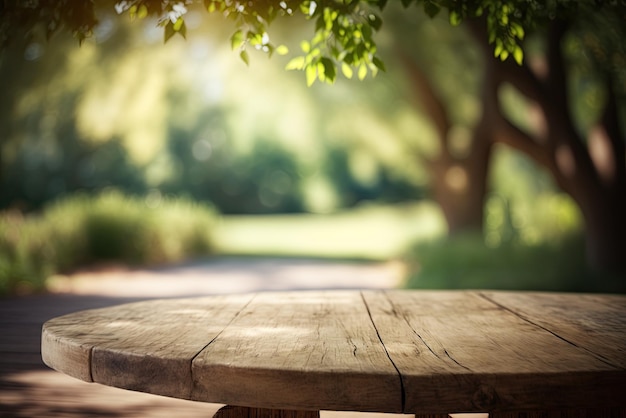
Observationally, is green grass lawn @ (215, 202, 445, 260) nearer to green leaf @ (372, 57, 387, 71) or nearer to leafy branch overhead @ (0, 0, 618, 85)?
leafy branch overhead @ (0, 0, 618, 85)

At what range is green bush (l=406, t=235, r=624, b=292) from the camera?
318 inches

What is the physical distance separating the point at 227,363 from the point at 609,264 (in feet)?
24.7

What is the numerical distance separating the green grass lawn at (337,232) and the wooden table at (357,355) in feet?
36.0

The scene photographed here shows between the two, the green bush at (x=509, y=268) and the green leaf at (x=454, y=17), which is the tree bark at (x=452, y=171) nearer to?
the green bush at (x=509, y=268)

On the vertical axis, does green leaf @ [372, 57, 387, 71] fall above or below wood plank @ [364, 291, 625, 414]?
above

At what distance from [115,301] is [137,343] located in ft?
21.5

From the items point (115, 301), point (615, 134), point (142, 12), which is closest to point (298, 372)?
point (142, 12)

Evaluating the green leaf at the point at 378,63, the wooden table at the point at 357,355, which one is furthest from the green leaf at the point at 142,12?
the wooden table at the point at 357,355

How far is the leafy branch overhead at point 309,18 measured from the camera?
288 cm

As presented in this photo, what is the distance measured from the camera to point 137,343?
173 cm

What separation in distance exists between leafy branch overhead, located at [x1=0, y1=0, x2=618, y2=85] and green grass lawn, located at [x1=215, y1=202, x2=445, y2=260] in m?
10.1

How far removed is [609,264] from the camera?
802cm

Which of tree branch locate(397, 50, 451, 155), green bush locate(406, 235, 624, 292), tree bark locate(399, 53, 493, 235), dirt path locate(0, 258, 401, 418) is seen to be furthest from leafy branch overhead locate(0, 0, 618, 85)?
tree branch locate(397, 50, 451, 155)

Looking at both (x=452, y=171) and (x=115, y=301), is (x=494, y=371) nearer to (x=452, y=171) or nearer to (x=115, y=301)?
(x=115, y=301)
